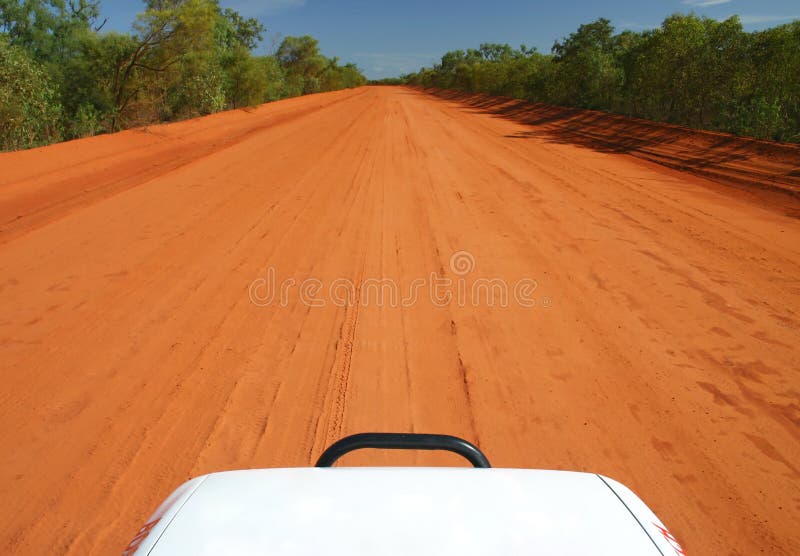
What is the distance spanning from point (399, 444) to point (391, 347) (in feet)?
9.05

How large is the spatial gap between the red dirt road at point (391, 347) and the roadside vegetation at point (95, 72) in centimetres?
561

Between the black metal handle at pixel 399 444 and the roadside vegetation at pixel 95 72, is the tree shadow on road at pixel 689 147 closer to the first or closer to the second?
the black metal handle at pixel 399 444

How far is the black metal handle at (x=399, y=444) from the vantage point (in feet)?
5.45

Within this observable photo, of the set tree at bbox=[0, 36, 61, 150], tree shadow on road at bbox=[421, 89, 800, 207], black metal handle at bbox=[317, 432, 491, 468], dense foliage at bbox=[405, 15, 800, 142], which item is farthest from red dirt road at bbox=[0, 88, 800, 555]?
dense foliage at bbox=[405, 15, 800, 142]

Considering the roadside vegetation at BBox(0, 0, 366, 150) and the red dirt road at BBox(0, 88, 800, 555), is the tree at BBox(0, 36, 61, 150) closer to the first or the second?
the roadside vegetation at BBox(0, 0, 366, 150)

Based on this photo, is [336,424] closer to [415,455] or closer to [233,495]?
[415,455]

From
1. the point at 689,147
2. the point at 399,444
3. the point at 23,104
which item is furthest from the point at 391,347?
the point at 689,147

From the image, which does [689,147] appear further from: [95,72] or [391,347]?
[95,72]

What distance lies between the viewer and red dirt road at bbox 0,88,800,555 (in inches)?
120

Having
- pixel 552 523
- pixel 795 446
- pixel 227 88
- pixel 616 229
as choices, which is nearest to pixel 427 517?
pixel 552 523

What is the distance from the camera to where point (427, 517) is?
51.4 inches

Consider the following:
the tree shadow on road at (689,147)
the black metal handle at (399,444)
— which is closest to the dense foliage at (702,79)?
the tree shadow on road at (689,147)

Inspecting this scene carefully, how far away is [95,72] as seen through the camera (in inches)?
660

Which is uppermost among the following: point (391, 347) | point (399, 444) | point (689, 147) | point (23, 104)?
point (23, 104)
